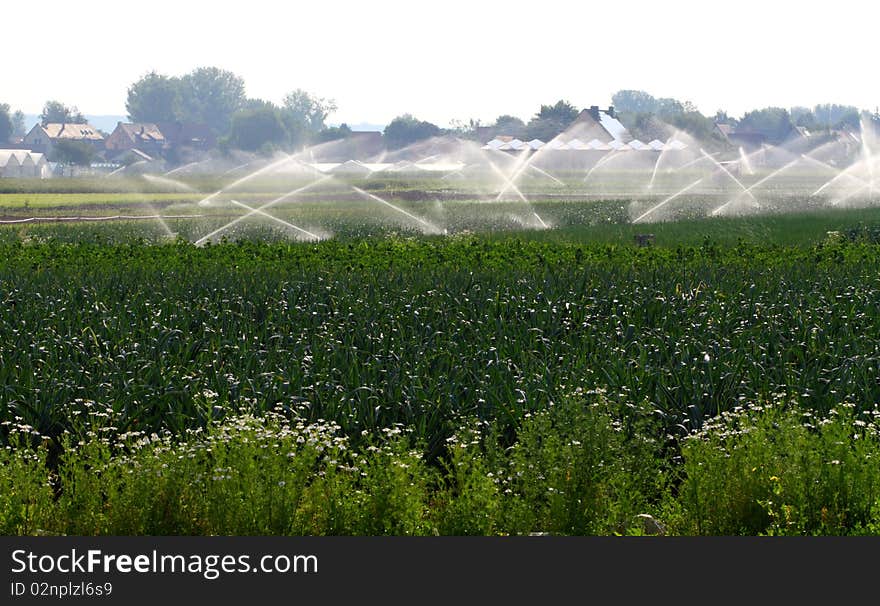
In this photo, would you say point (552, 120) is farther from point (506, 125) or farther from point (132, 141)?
point (132, 141)

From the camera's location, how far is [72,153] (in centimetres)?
10938

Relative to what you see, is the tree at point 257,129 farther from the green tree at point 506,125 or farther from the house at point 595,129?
the house at point 595,129

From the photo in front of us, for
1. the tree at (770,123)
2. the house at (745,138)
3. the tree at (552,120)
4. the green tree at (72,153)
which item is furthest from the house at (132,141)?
the tree at (770,123)

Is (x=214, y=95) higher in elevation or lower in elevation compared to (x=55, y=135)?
higher

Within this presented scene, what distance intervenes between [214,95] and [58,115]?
28.4 m

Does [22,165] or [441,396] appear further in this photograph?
[22,165]

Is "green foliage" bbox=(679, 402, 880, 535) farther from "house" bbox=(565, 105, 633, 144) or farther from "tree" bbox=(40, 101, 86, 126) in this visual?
"tree" bbox=(40, 101, 86, 126)

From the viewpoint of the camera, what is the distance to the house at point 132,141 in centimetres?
15262

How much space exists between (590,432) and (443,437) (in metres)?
1.58

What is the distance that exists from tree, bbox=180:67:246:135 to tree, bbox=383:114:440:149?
235 feet

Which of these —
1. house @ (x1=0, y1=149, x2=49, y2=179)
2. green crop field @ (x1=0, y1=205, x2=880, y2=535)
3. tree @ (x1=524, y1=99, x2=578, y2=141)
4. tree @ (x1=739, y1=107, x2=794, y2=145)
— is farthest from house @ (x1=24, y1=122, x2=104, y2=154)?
green crop field @ (x1=0, y1=205, x2=880, y2=535)

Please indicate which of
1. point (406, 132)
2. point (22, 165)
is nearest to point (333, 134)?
point (406, 132)

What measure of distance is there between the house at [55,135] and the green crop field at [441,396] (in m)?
142

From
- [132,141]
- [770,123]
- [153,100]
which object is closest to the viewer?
[132,141]
